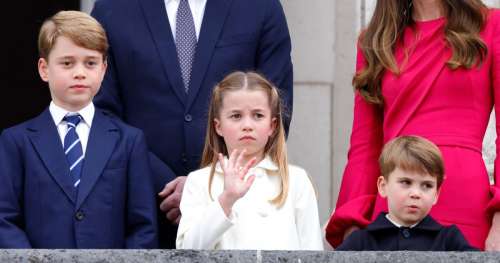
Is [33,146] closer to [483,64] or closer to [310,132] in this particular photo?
[483,64]

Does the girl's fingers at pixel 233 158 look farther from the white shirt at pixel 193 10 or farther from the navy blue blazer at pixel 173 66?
the white shirt at pixel 193 10

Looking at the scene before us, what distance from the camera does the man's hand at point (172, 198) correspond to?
304 inches

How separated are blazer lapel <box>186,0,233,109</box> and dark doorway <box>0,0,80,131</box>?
2899mm

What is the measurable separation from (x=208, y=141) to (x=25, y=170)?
0.68 meters

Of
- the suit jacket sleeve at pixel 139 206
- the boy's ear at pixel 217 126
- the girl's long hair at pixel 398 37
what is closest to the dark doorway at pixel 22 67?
the suit jacket sleeve at pixel 139 206

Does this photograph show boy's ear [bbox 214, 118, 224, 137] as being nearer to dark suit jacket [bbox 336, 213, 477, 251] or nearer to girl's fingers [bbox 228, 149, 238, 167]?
girl's fingers [bbox 228, 149, 238, 167]

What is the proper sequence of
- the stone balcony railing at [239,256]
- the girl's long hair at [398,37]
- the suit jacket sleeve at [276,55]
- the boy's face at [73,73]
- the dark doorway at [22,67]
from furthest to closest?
the dark doorway at [22,67]
the suit jacket sleeve at [276,55]
the boy's face at [73,73]
the girl's long hair at [398,37]
the stone balcony railing at [239,256]

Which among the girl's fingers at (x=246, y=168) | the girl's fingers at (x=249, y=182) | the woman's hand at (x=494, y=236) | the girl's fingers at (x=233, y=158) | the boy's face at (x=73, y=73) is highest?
the boy's face at (x=73, y=73)

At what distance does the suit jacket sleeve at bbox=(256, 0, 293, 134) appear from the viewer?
8.02m

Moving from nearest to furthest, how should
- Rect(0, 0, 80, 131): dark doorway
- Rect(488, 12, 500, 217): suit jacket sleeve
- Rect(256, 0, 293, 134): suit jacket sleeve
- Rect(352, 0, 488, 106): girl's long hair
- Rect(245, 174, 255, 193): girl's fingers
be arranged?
Rect(245, 174, 255, 193): girl's fingers → Rect(488, 12, 500, 217): suit jacket sleeve → Rect(352, 0, 488, 106): girl's long hair → Rect(256, 0, 293, 134): suit jacket sleeve → Rect(0, 0, 80, 131): dark doorway

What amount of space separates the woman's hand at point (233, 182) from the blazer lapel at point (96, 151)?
62cm

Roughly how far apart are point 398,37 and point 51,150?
1.36 meters

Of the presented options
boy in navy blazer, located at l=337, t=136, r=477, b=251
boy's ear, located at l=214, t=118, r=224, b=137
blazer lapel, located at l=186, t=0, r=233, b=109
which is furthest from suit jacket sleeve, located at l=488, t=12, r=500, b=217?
blazer lapel, located at l=186, t=0, r=233, b=109

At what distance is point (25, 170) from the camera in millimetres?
7566
